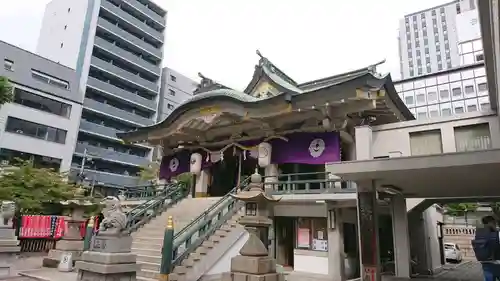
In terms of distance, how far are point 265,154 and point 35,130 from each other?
90.4 ft

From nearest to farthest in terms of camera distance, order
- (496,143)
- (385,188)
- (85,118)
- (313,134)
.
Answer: (385,188), (496,143), (313,134), (85,118)

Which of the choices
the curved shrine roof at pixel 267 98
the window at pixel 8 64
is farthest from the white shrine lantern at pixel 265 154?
the window at pixel 8 64

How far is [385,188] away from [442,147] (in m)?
4.53

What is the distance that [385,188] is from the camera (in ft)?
33.6

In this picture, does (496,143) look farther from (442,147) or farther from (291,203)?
(291,203)

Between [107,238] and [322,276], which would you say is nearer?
[107,238]

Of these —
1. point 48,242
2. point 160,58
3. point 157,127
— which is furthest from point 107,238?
point 160,58

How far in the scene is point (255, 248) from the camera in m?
9.02

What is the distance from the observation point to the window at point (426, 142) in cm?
1338

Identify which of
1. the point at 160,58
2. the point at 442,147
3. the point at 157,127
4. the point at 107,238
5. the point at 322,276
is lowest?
the point at 322,276

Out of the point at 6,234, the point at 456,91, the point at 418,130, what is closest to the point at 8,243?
the point at 6,234

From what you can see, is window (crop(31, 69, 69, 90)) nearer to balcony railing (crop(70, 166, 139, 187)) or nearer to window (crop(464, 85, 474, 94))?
balcony railing (crop(70, 166, 139, 187))

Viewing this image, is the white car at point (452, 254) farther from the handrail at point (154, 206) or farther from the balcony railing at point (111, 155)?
the balcony railing at point (111, 155)

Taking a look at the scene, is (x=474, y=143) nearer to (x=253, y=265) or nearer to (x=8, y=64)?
(x=253, y=265)
